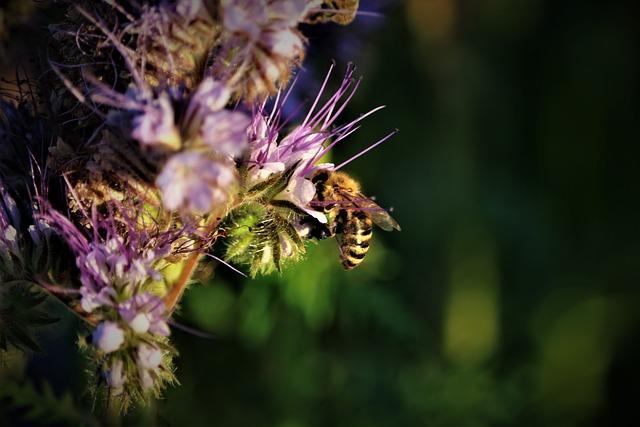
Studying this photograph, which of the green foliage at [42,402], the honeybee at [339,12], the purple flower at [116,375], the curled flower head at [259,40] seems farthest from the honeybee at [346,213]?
the green foliage at [42,402]

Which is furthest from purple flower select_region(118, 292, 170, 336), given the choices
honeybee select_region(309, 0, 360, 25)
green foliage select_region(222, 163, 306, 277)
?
honeybee select_region(309, 0, 360, 25)

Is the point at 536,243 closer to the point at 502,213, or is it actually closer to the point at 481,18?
the point at 502,213

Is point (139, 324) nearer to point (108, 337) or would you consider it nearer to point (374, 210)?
point (108, 337)

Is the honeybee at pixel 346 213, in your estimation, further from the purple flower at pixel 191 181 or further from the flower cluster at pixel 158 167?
the purple flower at pixel 191 181

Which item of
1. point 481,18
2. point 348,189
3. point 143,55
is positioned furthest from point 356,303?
point 481,18

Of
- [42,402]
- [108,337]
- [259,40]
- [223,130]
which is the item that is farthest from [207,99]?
[42,402]

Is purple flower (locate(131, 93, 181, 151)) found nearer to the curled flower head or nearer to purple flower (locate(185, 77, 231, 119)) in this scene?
purple flower (locate(185, 77, 231, 119))
